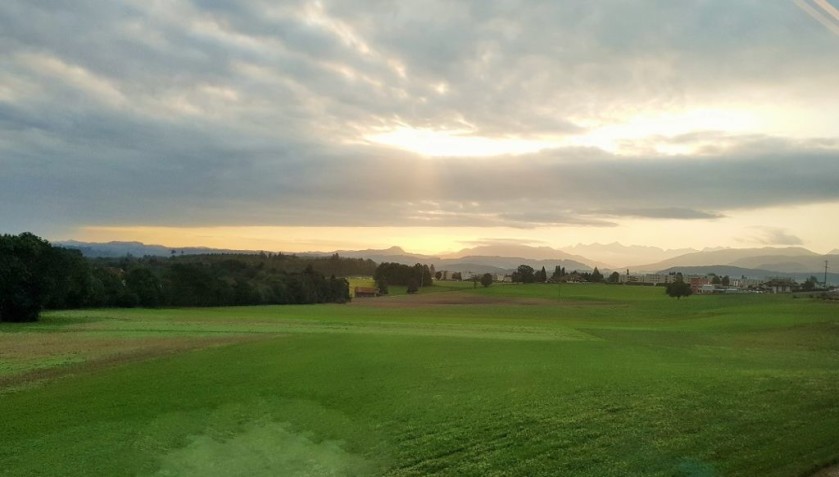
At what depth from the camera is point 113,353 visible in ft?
86.8

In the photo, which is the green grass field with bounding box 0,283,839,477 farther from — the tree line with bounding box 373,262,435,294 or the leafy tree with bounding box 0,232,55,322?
the tree line with bounding box 373,262,435,294

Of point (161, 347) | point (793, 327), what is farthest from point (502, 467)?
point (793, 327)

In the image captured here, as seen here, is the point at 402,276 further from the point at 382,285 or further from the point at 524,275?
the point at 524,275

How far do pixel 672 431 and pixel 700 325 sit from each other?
3846cm

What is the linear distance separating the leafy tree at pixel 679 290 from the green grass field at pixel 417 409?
55.2m

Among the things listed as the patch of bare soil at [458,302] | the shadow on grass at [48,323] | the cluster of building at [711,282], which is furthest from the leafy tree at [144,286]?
the cluster of building at [711,282]

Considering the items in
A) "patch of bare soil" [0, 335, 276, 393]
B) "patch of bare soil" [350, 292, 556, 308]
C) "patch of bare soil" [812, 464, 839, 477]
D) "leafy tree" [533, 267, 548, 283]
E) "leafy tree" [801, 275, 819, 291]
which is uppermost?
"leafy tree" [533, 267, 548, 283]

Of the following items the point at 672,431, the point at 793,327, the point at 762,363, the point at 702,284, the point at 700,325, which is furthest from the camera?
the point at 702,284

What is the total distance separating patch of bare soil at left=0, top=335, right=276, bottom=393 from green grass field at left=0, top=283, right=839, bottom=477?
145 mm

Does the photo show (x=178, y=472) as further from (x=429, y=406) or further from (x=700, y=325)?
(x=700, y=325)

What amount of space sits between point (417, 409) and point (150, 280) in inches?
2616

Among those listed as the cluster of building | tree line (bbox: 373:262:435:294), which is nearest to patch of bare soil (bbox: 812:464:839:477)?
the cluster of building

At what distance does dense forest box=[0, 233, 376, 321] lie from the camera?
48.7 metres

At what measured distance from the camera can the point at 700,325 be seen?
1891 inches
